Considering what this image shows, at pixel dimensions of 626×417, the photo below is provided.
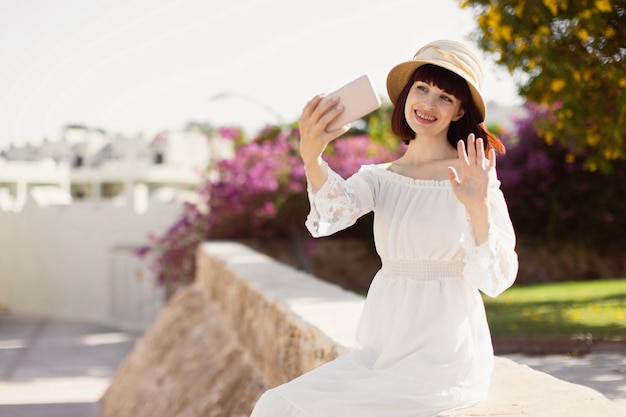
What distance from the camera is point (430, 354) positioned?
267 centimetres

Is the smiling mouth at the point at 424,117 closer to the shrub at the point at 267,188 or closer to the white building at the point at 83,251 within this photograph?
the shrub at the point at 267,188

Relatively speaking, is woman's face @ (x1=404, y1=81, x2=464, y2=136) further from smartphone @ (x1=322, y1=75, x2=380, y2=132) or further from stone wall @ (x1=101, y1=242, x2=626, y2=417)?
stone wall @ (x1=101, y1=242, x2=626, y2=417)

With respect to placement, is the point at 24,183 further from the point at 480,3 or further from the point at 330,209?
the point at 330,209

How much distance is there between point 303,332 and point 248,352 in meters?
2.04

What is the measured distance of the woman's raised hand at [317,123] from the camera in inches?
105

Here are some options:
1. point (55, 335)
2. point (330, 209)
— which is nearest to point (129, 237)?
point (55, 335)

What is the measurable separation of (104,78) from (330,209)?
21.2 metres

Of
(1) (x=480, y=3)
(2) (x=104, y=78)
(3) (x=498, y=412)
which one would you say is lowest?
(3) (x=498, y=412)

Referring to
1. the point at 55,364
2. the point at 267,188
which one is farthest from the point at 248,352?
the point at 55,364

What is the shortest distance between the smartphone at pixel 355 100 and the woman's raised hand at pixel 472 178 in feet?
0.99

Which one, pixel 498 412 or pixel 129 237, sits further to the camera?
pixel 129 237

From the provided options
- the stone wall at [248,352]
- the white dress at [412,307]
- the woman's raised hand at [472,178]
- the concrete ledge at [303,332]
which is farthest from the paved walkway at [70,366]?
the woman's raised hand at [472,178]

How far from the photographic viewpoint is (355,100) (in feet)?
8.71

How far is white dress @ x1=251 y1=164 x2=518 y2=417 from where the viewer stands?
2.59 metres
